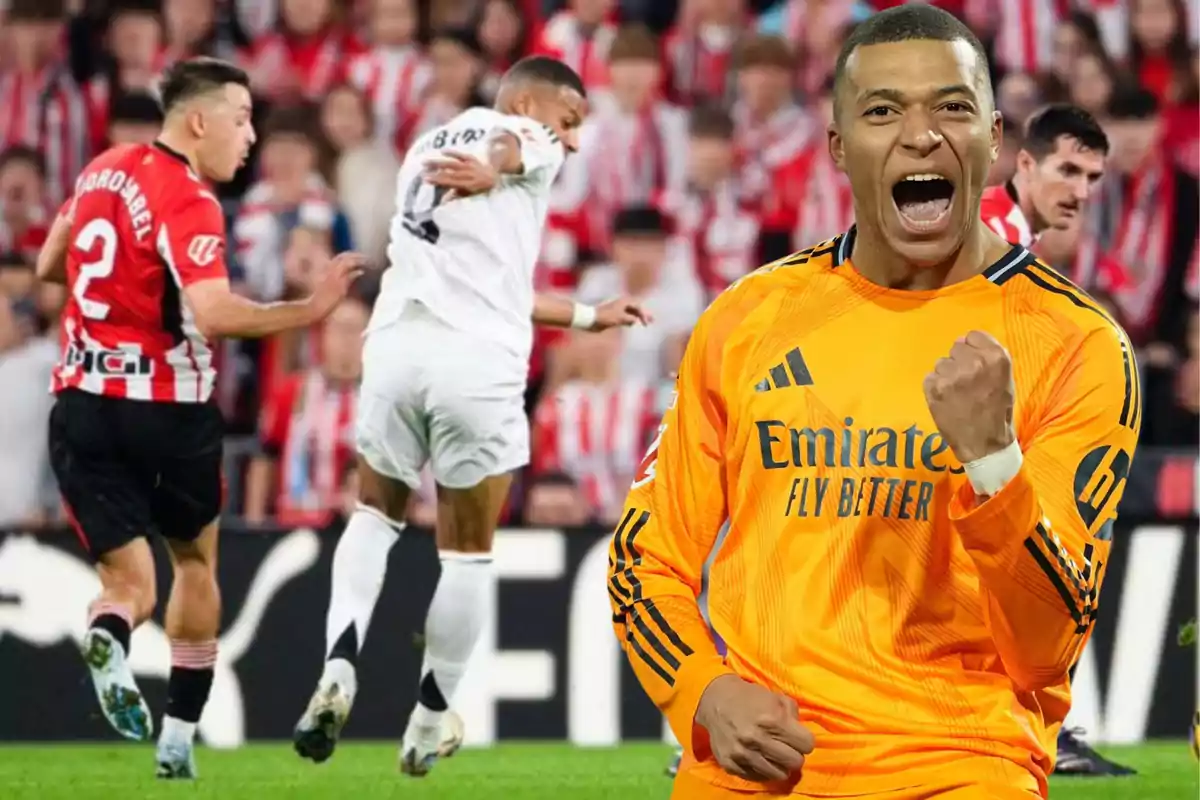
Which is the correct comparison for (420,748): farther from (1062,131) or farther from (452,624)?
(1062,131)

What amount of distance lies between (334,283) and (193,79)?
1.07 metres

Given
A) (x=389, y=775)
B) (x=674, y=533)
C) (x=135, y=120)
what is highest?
(x=135, y=120)

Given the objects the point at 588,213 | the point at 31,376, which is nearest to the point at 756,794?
the point at 31,376

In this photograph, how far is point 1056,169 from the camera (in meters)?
7.05

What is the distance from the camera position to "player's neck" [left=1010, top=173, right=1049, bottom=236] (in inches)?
279

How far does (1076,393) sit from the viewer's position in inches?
114

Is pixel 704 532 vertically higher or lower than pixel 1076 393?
lower

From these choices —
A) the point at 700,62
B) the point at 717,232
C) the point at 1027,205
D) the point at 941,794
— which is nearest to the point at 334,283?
the point at 1027,205

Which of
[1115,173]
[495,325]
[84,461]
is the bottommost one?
[84,461]

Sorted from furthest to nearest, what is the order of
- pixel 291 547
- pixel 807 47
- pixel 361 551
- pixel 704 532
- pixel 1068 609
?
pixel 807 47 < pixel 291 547 < pixel 361 551 < pixel 704 532 < pixel 1068 609

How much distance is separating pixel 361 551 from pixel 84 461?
107 centimetres

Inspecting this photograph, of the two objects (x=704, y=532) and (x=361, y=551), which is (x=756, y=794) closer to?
(x=704, y=532)

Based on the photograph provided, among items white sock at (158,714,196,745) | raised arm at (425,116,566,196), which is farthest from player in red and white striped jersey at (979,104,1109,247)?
white sock at (158,714,196,745)

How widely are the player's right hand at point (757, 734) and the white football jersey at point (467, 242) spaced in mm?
4073
